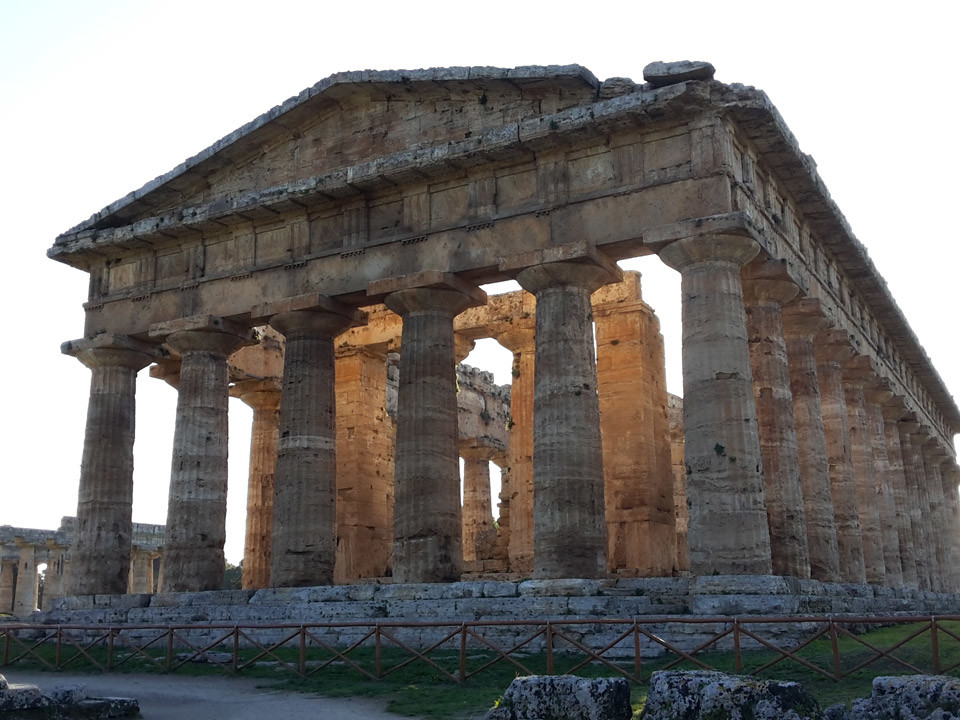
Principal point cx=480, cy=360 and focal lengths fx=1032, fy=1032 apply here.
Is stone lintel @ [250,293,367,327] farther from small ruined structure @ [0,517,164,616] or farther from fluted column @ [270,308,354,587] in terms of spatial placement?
small ruined structure @ [0,517,164,616]

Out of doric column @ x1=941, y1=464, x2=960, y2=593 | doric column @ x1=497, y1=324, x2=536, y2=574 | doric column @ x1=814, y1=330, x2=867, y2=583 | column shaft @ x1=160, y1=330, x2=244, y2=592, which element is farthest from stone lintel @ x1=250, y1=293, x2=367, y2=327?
doric column @ x1=941, y1=464, x2=960, y2=593

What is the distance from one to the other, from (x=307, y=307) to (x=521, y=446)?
674 cm

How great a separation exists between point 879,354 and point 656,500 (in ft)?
33.7

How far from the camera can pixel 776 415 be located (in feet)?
68.3

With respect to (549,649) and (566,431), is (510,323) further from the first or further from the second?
(549,649)

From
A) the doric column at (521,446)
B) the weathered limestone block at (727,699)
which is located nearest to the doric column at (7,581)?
the doric column at (521,446)

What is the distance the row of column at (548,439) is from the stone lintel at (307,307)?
46 millimetres

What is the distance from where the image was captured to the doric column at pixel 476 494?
36.5 m

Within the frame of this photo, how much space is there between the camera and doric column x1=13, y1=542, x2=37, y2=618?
48.4 m

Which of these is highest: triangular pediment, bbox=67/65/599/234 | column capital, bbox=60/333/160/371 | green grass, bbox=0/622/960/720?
triangular pediment, bbox=67/65/599/234

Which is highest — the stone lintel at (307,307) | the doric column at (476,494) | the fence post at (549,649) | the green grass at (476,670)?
the stone lintel at (307,307)

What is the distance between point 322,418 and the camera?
71.6 ft

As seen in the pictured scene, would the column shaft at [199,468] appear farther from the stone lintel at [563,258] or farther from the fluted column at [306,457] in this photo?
the stone lintel at [563,258]

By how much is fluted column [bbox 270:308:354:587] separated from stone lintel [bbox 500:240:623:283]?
4.43 metres
